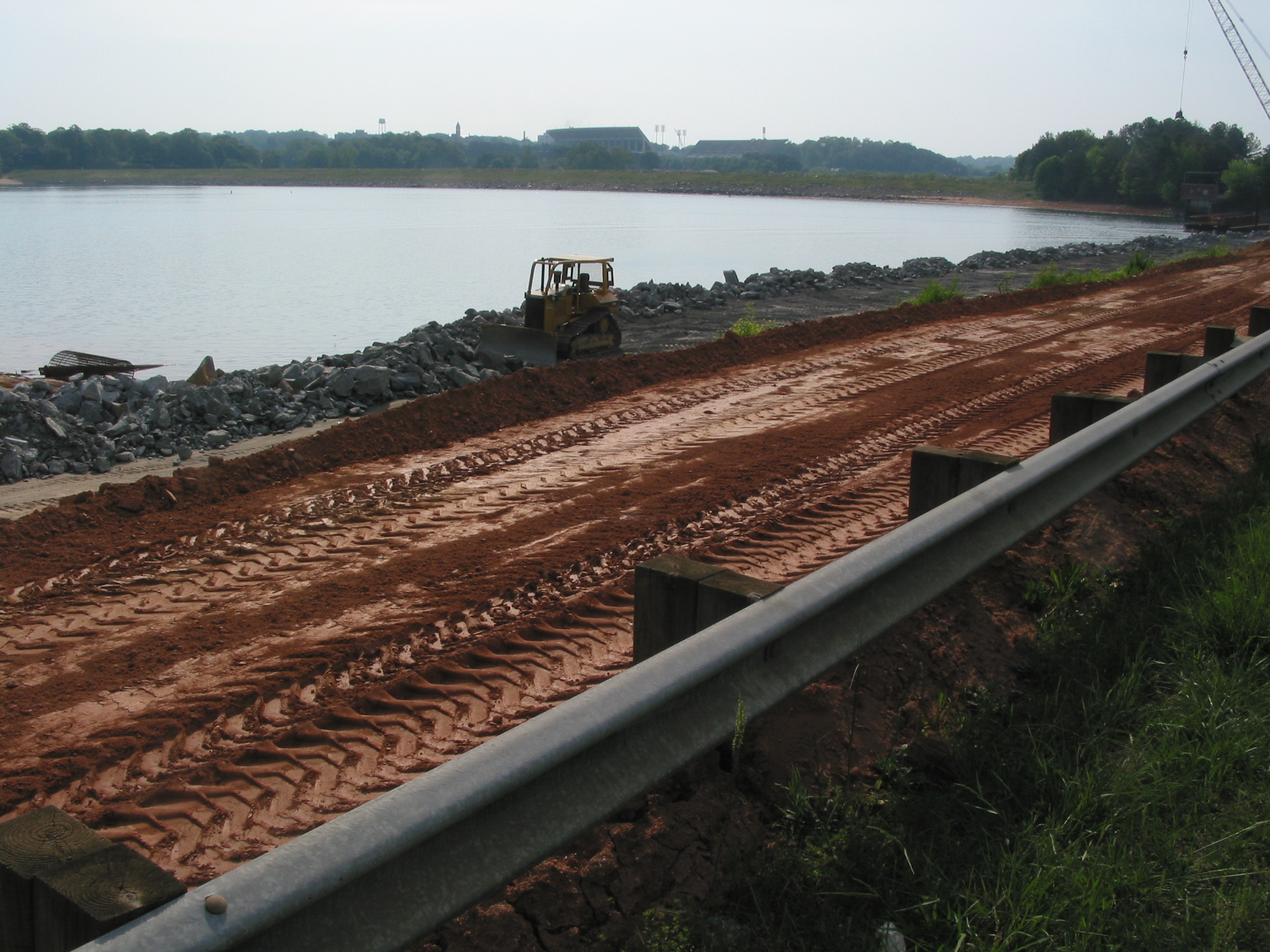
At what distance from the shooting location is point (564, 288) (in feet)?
66.0

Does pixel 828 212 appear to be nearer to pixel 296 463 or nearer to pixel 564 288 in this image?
pixel 564 288

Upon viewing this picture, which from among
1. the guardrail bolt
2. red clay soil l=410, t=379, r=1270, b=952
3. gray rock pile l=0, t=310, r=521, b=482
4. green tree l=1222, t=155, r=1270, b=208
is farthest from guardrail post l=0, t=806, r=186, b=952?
green tree l=1222, t=155, r=1270, b=208

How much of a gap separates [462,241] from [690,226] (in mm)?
22417

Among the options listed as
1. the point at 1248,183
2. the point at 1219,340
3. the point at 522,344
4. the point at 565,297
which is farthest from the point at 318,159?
the point at 1219,340

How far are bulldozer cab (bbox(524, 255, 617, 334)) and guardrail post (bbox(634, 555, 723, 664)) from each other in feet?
51.3

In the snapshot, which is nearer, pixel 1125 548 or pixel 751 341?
pixel 1125 548

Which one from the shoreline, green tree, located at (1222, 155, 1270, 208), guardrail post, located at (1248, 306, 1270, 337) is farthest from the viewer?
the shoreline

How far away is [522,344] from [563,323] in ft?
3.64

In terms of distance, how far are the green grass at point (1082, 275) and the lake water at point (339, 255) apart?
13168 millimetres

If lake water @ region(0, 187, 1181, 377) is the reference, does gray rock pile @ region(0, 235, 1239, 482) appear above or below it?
below

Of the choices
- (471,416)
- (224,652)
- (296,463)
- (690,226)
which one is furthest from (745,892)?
(690,226)

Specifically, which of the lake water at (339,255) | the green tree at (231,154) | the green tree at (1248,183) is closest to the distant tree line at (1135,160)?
the green tree at (1248,183)

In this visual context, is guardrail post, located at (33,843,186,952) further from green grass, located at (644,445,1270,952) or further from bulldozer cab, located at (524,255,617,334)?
bulldozer cab, located at (524,255,617,334)

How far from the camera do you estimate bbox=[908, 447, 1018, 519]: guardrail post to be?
4906 millimetres
